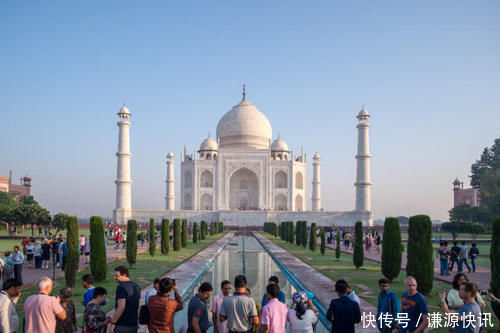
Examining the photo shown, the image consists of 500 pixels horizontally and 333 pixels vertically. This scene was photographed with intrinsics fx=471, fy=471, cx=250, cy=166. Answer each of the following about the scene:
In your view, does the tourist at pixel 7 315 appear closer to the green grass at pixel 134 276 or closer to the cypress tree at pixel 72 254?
the green grass at pixel 134 276

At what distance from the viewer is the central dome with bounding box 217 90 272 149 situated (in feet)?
129

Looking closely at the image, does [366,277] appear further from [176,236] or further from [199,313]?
[176,236]

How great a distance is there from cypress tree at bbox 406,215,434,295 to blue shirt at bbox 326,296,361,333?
463 cm

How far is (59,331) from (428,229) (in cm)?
611

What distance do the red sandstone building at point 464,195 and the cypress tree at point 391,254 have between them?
111 ft

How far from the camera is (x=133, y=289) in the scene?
344cm

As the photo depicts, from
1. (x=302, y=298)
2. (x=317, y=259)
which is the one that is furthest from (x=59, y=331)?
(x=317, y=259)

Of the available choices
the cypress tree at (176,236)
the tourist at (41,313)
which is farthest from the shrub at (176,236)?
the tourist at (41,313)

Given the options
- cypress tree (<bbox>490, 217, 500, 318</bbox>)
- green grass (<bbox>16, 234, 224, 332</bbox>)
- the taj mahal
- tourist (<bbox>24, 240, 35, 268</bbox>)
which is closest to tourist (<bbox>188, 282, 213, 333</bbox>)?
green grass (<bbox>16, 234, 224, 332</bbox>)

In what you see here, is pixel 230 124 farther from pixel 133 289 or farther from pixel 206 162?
pixel 133 289

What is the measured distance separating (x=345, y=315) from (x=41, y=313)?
2.08m

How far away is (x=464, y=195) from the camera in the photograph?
41781mm

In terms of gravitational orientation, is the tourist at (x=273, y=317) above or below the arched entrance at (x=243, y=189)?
below

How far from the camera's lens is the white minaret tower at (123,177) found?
30.9m
